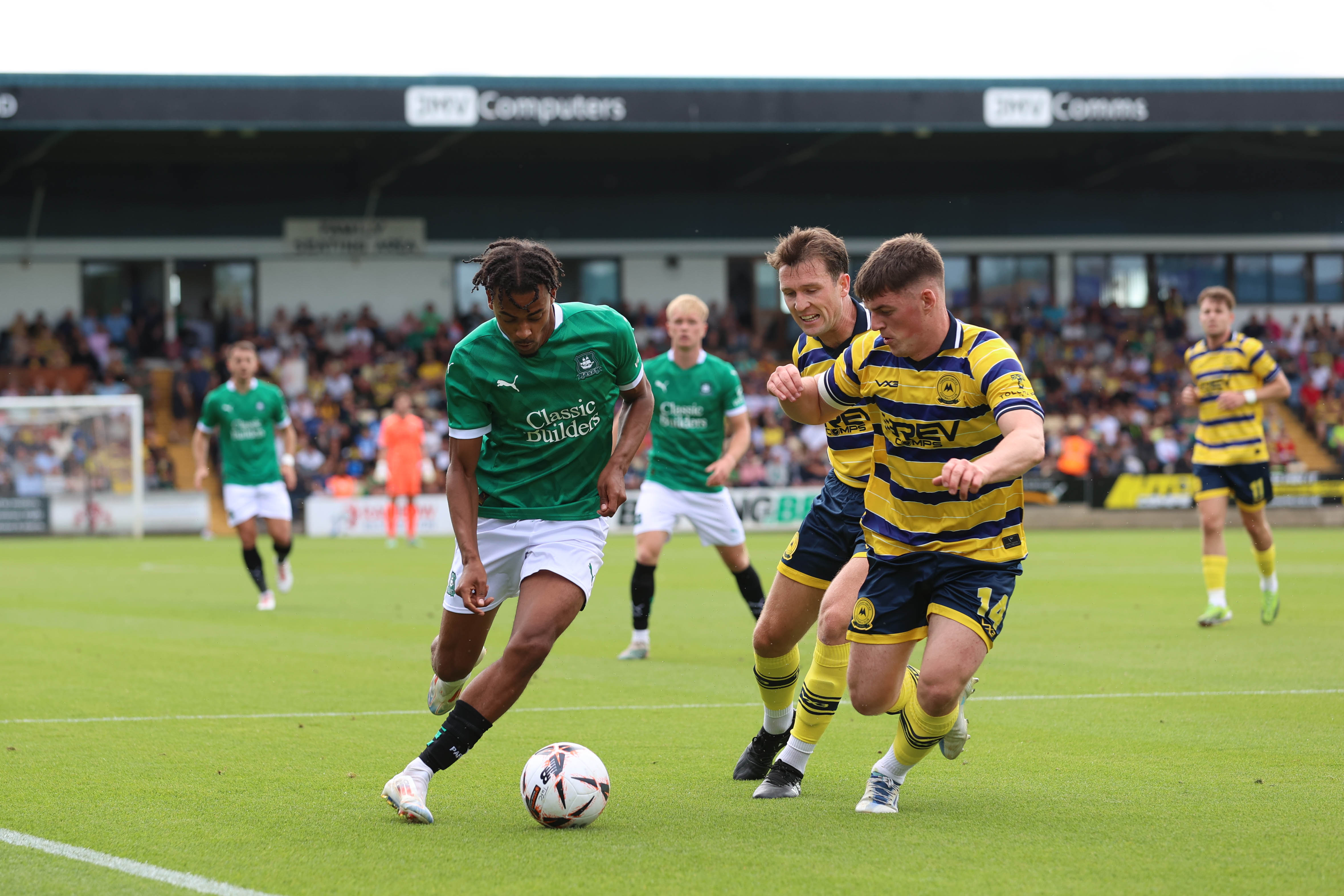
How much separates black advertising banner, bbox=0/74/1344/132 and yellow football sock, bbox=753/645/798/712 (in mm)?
25742

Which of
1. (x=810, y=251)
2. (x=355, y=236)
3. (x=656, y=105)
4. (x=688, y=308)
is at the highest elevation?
(x=656, y=105)

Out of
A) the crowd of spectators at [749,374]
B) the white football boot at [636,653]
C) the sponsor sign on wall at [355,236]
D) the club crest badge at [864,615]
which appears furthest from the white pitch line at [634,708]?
the sponsor sign on wall at [355,236]

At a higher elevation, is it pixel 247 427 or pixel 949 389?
pixel 247 427

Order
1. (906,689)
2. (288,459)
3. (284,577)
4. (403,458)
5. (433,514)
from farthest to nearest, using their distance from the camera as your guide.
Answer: (433,514)
(403,458)
(284,577)
(288,459)
(906,689)

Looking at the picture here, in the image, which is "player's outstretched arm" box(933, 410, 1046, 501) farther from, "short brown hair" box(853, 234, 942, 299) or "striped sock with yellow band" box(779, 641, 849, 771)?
"striped sock with yellow band" box(779, 641, 849, 771)

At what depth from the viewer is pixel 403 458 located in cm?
2333

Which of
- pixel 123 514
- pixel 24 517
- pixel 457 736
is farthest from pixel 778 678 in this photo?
pixel 24 517

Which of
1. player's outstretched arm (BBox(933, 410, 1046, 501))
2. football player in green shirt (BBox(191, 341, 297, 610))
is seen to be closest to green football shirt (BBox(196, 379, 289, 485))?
football player in green shirt (BBox(191, 341, 297, 610))

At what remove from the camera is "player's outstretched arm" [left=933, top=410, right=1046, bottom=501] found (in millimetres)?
4402

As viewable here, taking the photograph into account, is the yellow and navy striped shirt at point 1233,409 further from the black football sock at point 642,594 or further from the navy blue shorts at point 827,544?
the navy blue shorts at point 827,544

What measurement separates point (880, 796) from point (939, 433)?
1.36 meters

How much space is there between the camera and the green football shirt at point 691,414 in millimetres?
10188

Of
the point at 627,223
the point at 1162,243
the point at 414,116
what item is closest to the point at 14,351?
the point at 414,116

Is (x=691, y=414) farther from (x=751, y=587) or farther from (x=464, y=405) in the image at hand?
(x=464, y=405)
